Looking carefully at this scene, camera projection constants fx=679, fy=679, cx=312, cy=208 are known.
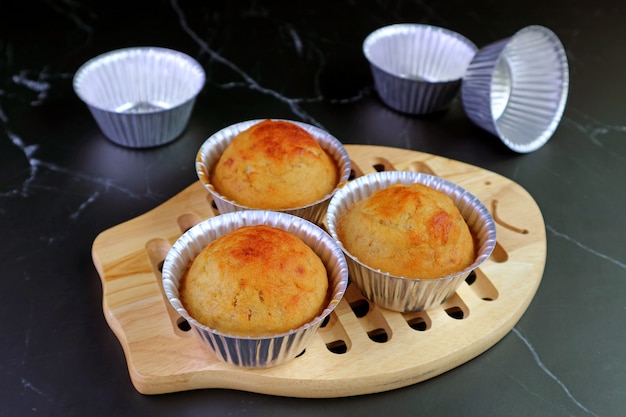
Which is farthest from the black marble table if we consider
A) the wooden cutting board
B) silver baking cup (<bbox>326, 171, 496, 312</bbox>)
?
silver baking cup (<bbox>326, 171, 496, 312</bbox>)

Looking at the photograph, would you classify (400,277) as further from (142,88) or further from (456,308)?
(142,88)

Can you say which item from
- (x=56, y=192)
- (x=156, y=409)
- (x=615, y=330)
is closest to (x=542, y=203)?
(x=615, y=330)

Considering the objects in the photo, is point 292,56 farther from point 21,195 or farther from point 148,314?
point 148,314

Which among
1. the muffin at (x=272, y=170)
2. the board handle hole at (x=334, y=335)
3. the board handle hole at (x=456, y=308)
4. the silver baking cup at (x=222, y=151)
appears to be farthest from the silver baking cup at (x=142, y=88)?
the board handle hole at (x=456, y=308)

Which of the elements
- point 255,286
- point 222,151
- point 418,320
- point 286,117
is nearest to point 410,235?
point 418,320

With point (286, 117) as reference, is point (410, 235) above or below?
above
